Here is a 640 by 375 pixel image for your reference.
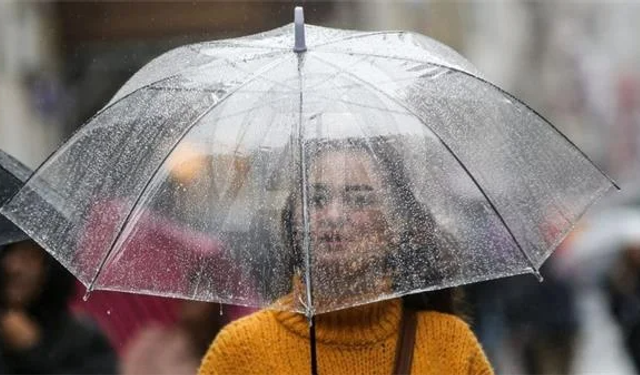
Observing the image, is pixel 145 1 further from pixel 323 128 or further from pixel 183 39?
pixel 323 128

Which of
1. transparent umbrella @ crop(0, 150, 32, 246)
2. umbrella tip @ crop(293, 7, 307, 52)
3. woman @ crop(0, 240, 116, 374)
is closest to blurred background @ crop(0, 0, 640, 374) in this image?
woman @ crop(0, 240, 116, 374)

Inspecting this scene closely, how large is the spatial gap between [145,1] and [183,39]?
3.27 meters

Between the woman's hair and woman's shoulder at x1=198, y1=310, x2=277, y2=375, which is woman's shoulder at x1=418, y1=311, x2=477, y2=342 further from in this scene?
woman's shoulder at x1=198, y1=310, x2=277, y2=375

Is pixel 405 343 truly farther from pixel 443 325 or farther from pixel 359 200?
pixel 359 200

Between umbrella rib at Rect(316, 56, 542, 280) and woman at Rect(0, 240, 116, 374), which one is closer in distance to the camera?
umbrella rib at Rect(316, 56, 542, 280)

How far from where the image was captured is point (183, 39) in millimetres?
7191

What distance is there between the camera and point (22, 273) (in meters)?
6.30

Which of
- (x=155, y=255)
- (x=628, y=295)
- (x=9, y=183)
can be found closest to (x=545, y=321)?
(x=628, y=295)

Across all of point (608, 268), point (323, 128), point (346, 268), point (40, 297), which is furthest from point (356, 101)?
point (608, 268)

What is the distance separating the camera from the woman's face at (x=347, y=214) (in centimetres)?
409

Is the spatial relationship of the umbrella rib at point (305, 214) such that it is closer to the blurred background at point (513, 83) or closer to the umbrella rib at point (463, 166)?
the umbrella rib at point (463, 166)

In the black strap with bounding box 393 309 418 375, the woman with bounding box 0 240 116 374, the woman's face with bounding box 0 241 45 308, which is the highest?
the black strap with bounding box 393 309 418 375

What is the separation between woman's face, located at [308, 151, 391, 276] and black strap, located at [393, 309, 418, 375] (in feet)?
0.91

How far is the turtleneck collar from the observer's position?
4289 millimetres
